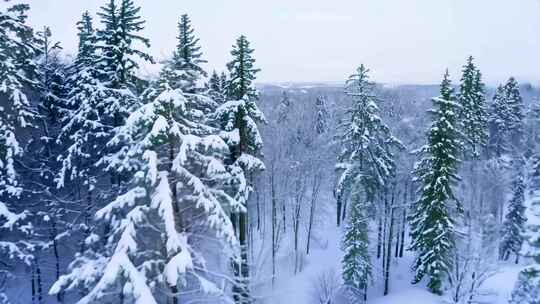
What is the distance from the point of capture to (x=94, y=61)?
17.5m

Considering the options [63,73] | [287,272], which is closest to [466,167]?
[287,272]

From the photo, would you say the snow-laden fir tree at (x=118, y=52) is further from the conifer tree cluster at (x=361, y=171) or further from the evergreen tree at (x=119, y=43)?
the conifer tree cluster at (x=361, y=171)

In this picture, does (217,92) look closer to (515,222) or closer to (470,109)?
(470,109)

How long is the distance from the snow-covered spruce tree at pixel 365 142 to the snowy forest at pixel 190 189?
0.12 meters

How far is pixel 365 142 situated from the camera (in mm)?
26688

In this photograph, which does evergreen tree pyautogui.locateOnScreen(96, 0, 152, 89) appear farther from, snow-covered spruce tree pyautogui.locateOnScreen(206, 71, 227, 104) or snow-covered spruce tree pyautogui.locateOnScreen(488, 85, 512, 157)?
snow-covered spruce tree pyautogui.locateOnScreen(488, 85, 512, 157)

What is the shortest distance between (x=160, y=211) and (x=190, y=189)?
163 centimetres

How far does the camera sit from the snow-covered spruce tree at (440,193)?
22.5m

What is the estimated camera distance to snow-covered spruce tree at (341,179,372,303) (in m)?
26.3

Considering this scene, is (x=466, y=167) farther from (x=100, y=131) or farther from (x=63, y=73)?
(x=63, y=73)

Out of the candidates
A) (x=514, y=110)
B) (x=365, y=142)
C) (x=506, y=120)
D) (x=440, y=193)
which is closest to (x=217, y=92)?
(x=365, y=142)

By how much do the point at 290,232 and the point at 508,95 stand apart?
34442mm

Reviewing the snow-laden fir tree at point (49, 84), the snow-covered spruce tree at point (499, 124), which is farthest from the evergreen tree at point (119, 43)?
the snow-covered spruce tree at point (499, 124)

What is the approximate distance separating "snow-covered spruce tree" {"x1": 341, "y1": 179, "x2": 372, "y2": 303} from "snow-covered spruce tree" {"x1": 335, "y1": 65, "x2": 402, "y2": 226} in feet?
3.38
